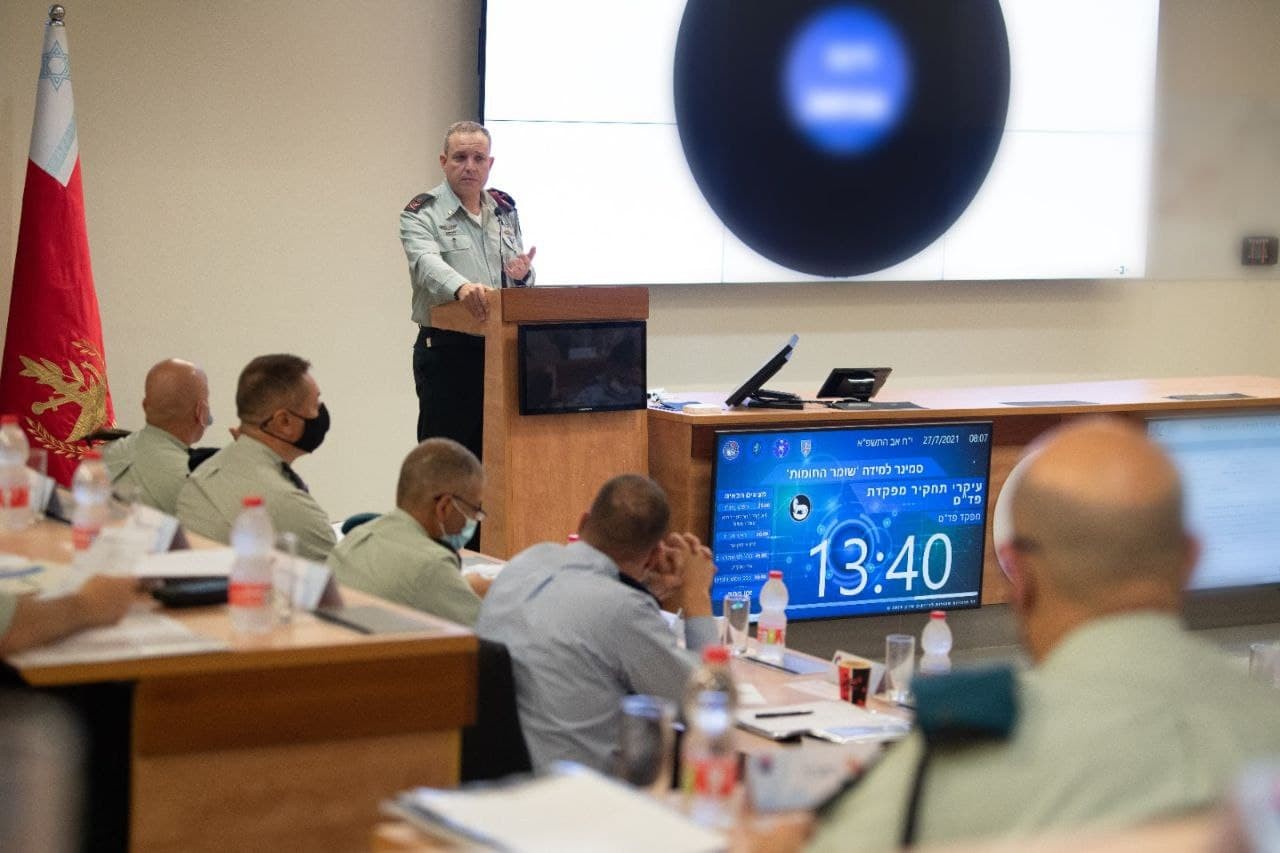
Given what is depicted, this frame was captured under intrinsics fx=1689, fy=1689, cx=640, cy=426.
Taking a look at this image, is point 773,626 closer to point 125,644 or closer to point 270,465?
point 270,465

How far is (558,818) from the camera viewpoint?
1.83 m

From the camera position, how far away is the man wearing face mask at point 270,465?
4141 mm

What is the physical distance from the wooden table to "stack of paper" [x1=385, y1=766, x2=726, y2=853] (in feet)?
12.3

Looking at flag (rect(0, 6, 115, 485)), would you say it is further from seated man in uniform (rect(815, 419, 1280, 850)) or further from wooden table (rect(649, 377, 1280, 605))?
seated man in uniform (rect(815, 419, 1280, 850))

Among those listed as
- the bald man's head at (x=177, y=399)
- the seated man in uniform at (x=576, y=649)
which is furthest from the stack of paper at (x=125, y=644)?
the bald man's head at (x=177, y=399)

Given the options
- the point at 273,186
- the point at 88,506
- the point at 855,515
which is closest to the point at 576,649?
the point at 88,506

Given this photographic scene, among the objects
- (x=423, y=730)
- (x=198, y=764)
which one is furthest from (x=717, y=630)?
(x=198, y=764)

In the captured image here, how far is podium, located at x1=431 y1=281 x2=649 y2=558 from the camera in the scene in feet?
17.4

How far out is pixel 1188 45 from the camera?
8.88 metres

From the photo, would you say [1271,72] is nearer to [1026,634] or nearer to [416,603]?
[416,603]

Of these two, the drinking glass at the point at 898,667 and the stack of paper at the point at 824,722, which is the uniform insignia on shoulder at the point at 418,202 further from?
the stack of paper at the point at 824,722

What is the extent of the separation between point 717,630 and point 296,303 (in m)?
3.76

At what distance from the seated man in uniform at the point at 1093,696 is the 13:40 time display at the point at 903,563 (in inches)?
160

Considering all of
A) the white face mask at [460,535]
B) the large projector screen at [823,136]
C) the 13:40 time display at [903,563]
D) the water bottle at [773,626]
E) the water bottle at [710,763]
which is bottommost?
the 13:40 time display at [903,563]
